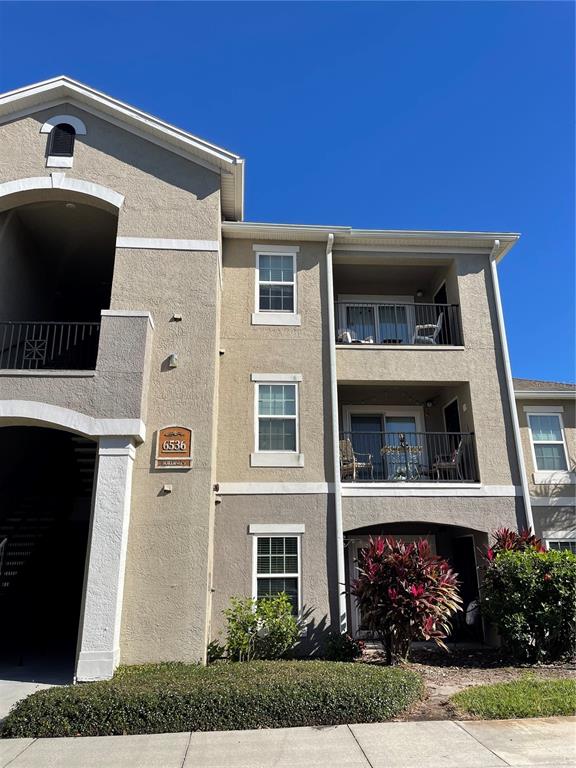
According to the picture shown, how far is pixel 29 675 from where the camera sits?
883cm

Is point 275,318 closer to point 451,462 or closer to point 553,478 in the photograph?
point 451,462

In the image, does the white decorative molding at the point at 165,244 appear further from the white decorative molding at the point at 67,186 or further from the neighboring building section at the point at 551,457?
the neighboring building section at the point at 551,457

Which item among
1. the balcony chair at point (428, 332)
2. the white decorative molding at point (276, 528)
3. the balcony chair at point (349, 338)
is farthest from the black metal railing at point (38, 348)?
the balcony chair at point (428, 332)

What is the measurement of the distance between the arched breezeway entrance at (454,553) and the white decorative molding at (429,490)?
0.85m

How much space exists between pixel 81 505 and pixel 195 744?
9653 mm

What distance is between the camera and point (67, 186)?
11305 mm

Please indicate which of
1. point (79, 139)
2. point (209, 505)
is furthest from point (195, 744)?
point (79, 139)

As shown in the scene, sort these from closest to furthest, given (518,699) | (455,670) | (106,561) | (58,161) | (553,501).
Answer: (518,699)
(106,561)
(455,670)
(58,161)
(553,501)

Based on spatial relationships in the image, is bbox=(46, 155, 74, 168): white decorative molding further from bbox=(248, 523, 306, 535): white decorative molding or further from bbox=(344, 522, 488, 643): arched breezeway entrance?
bbox=(344, 522, 488, 643): arched breezeway entrance

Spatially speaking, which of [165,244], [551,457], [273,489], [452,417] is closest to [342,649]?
[273,489]

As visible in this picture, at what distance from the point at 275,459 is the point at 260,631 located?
335 centimetres

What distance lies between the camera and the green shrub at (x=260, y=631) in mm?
9750

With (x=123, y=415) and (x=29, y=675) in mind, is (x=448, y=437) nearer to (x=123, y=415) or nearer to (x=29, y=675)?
(x=123, y=415)

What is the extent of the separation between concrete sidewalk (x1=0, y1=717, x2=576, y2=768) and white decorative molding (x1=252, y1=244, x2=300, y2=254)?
390 inches
